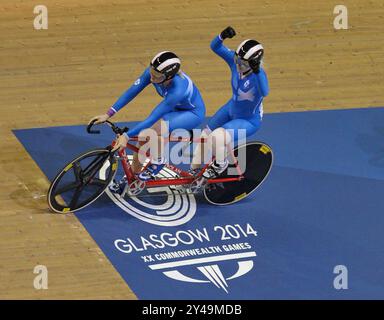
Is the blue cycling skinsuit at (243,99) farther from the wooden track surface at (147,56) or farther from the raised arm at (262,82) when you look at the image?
the wooden track surface at (147,56)

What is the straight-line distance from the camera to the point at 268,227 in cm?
1194

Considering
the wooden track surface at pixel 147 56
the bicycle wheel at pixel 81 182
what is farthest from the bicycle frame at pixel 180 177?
the wooden track surface at pixel 147 56

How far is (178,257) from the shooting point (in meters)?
11.5

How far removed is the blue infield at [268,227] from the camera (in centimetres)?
1120

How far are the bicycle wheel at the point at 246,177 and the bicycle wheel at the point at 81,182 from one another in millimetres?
995

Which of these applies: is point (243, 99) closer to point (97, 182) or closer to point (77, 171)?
point (97, 182)

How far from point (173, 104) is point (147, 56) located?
124 inches

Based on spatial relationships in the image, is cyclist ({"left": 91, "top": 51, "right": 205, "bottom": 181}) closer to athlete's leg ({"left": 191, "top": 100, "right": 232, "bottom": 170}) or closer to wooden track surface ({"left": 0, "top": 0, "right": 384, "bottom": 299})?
athlete's leg ({"left": 191, "top": 100, "right": 232, "bottom": 170})

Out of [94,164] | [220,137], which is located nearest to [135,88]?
[94,164]

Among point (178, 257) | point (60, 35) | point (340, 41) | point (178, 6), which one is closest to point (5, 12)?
point (60, 35)

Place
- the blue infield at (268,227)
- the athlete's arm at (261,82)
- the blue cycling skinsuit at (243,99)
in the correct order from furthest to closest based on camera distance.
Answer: the blue cycling skinsuit at (243,99)
the athlete's arm at (261,82)
the blue infield at (268,227)

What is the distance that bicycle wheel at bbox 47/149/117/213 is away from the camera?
11789mm

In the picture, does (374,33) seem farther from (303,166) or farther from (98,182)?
(98,182)

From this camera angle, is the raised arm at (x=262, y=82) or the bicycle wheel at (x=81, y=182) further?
the bicycle wheel at (x=81, y=182)
